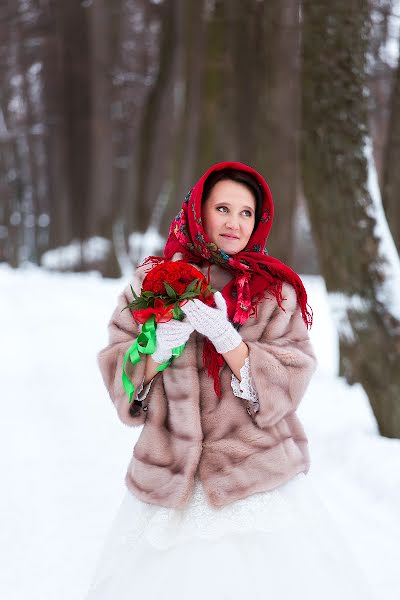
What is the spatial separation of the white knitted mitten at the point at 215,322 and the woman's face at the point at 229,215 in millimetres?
304

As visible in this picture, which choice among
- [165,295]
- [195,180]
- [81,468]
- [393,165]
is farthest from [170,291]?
[195,180]

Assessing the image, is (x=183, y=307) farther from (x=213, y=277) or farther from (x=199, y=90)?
(x=199, y=90)

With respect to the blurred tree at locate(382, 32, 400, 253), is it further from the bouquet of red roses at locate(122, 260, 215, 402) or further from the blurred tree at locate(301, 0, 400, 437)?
the bouquet of red roses at locate(122, 260, 215, 402)

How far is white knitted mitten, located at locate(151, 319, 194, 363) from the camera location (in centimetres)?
218

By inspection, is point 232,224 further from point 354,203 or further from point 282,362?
point 354,203

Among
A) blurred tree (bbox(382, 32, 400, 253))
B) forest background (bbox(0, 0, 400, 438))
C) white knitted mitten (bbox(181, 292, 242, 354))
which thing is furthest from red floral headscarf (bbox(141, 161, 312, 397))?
blurred tree (bbox(382, 32, 400, 253))

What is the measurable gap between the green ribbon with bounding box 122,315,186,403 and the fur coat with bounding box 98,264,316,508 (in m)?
0.03

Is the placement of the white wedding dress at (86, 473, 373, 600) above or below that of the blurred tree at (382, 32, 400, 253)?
below

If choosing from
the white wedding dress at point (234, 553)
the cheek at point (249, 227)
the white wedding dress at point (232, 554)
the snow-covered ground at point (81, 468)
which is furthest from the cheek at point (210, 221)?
the snow-covered ground at point (81, 468)

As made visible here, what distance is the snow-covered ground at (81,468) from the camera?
3.46 meters

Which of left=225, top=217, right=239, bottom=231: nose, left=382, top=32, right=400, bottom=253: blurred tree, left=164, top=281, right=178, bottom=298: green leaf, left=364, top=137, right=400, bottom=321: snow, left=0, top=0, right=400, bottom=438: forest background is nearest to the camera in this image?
left=164, top=281, right=178, bottom=298: green leaf

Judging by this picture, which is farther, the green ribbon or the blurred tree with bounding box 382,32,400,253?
the blurred tree with bounding box 382,32,400,253

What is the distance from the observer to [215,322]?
7.17ft

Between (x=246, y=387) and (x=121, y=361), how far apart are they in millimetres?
441
